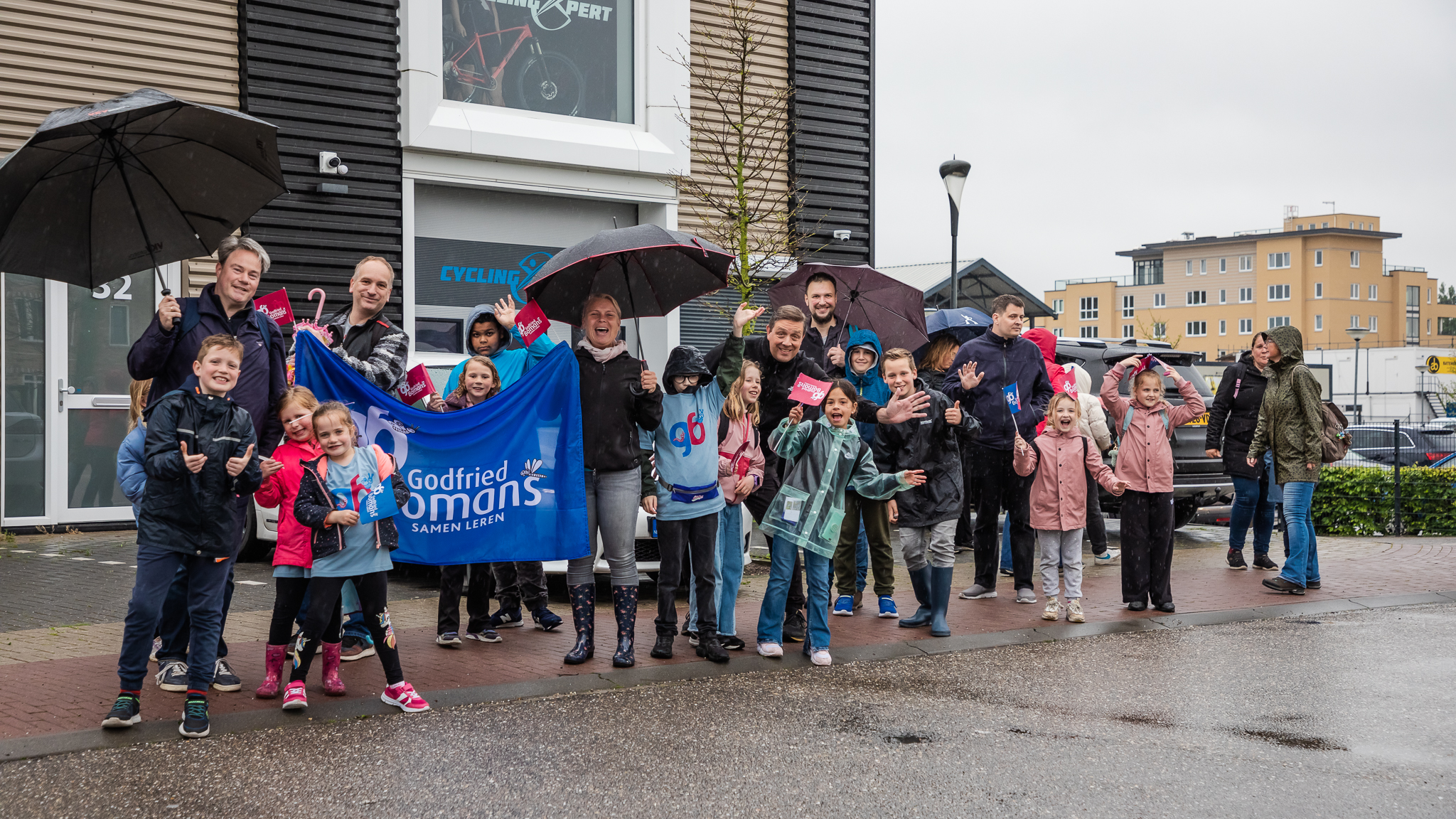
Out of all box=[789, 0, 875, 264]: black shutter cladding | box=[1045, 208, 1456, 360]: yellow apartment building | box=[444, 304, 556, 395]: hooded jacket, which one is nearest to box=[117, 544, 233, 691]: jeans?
box=[444, 304, 556, 395]: hooded jacket

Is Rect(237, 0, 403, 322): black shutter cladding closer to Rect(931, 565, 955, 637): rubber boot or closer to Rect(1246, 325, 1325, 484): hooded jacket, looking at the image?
Rect(931, 565, 955, 637): rubber boot

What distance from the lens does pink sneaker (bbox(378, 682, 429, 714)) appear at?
5.87 metres

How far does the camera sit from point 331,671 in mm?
6145

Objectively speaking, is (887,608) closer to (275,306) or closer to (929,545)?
(929,545)

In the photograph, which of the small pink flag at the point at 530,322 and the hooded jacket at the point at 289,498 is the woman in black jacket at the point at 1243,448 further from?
the hooded jacket at the point at 289,498

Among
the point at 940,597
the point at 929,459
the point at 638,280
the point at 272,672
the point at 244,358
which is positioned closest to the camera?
the point at 272,672

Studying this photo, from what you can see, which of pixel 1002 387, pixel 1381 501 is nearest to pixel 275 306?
pixel 1002 387

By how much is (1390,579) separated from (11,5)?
13.5 meters

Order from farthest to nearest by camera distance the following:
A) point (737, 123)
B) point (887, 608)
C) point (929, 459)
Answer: point (737, 123) < point (887, 608) < point (929, 459)

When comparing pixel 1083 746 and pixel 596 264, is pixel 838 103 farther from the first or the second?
pixel 1083 746

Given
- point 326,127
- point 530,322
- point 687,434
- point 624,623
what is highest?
point 326,127

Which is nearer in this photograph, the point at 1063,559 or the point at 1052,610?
the point at 1052,610

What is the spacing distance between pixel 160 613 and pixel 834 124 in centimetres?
1242

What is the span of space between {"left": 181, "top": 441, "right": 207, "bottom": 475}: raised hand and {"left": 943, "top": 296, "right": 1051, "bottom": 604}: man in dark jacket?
548 cm
